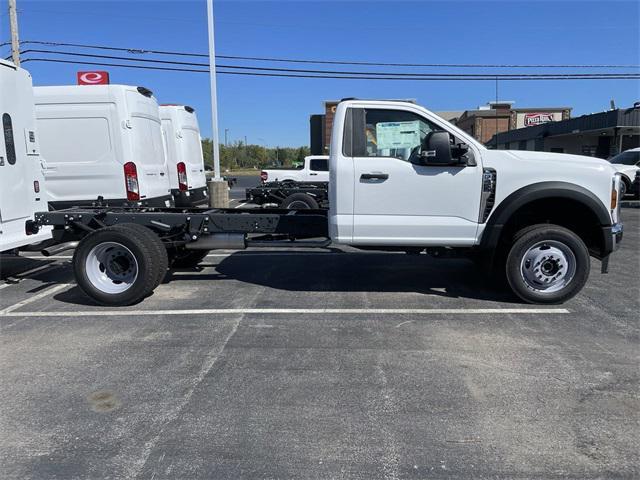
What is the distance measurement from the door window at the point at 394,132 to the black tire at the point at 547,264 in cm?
156

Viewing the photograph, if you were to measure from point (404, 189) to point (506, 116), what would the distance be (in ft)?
142

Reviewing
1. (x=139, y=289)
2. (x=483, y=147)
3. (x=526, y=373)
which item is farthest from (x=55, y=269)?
(x=526, y=373)

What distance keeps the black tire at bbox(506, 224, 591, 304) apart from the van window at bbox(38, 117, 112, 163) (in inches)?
280

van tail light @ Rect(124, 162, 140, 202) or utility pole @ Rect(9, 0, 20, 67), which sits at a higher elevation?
utility pole @ Rect(9, 0, 20, 67)

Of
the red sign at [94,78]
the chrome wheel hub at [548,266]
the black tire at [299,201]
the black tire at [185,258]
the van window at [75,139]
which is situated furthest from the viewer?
the black tire at [299,201]

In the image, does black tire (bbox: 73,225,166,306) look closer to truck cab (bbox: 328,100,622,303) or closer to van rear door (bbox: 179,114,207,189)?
truck cab (bbox: 328,100,622,303)

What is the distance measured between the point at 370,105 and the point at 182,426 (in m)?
3.93

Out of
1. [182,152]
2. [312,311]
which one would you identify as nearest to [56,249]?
[312,311]

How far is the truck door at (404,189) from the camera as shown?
573cm

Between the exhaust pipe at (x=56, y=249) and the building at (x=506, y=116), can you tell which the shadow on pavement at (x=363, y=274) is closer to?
the exhaust pipe at (x=56, y=249)

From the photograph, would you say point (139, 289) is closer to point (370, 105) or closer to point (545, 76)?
point (370, 105)

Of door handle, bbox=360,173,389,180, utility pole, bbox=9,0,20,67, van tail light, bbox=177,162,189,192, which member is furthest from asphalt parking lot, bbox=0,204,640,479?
utility pole, bbox=9,0,20,67

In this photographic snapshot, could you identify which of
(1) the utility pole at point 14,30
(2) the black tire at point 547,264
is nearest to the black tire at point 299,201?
(2) the black tire at point 547,264

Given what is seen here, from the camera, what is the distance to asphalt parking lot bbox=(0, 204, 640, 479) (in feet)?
9.79
